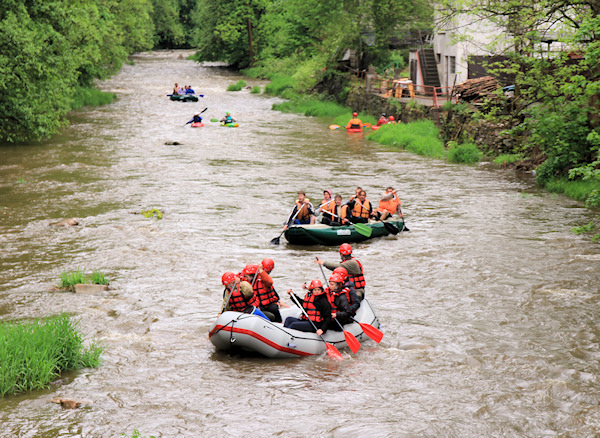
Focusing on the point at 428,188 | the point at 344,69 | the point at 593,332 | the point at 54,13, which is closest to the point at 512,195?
the point at 428,188

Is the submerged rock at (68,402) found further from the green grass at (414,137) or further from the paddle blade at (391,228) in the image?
the green grass at (414,137)

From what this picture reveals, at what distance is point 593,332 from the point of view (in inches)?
406

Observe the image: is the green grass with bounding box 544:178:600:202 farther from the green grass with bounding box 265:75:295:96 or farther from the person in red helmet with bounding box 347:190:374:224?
the green grass with bounding box 265:75:295:96

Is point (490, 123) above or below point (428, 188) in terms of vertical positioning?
above

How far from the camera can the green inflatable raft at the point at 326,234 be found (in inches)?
595

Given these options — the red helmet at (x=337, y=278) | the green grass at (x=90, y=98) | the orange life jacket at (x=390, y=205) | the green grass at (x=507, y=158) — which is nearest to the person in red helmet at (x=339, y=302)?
the red helmet at (x=337, y=278)

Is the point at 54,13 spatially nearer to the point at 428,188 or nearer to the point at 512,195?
the point at 428,188

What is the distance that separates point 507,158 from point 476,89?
144 inches

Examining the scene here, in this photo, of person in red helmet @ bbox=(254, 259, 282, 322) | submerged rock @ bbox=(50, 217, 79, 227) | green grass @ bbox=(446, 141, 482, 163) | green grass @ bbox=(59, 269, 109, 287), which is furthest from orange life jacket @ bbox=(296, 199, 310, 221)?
green grass @ bbox=(446, 141, 482, 163)

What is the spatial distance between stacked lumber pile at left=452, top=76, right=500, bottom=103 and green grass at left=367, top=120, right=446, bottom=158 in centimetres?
193

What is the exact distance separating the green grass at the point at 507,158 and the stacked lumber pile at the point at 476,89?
2.39m

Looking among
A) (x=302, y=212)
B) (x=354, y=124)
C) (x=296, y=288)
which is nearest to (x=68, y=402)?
(x=296, y=288)

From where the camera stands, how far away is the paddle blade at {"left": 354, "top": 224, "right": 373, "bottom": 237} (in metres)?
15.5

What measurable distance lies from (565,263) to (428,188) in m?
7.58
